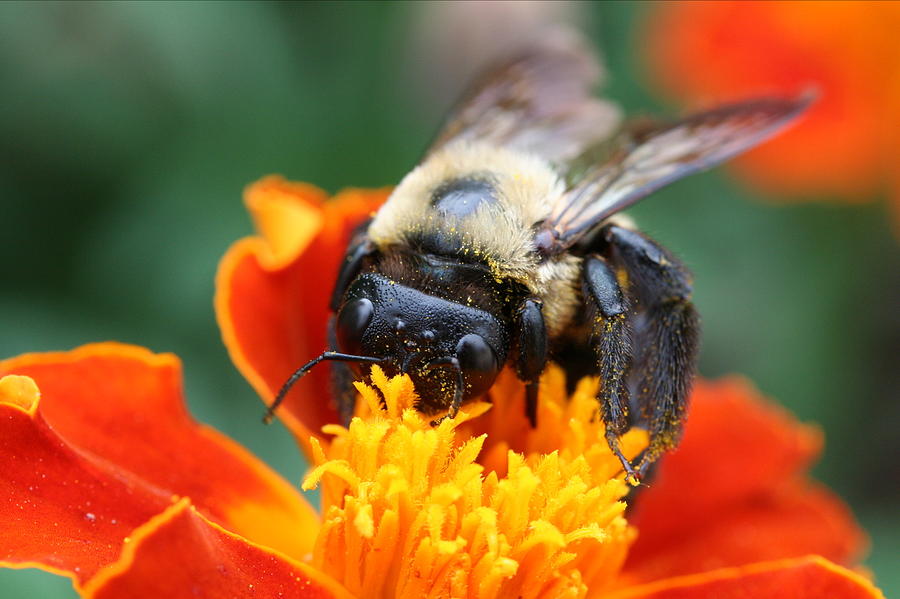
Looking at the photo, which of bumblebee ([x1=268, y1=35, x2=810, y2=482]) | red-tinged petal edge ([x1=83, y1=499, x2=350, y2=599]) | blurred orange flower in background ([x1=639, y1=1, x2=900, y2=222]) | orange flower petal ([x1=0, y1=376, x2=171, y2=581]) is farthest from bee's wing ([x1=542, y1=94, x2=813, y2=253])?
blurred orange flower in background ([x1=639, y1=1, x2=900, y2=222])

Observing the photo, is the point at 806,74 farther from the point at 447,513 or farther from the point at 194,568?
the point at 194,568

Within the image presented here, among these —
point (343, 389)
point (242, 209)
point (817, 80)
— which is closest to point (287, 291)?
point (343, 389)

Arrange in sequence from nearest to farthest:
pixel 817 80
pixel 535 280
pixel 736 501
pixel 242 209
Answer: pixel 535 280 → pixel 736 501 → pixel 242 209 → pixel 817 80

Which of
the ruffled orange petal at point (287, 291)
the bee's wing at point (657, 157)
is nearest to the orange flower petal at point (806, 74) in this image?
the bee's wing at point (657, 157)

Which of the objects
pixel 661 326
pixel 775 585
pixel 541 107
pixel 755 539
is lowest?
pixel 755 539

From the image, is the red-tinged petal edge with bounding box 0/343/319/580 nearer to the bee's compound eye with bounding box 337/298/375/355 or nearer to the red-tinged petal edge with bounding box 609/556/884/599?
the bee's compound eye with bounding box 337/298/375/355

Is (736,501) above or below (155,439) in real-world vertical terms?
below

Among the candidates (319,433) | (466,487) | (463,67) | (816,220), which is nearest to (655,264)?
(466,487)
